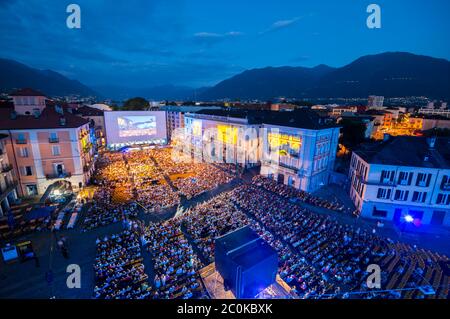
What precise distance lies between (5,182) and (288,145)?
39.8m

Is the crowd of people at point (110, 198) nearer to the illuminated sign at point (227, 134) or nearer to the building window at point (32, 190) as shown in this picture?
the building window at point (32, 190)

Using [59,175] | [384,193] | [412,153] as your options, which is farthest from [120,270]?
[412,153]

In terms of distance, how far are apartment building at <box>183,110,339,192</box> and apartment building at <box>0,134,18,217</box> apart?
3558 centimetres

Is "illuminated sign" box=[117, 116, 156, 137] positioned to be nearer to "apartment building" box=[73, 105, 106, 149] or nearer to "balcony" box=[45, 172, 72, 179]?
"apartment building" box=[73, 105, 106, 149]

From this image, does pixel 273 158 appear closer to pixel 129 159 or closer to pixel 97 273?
pixel 97 273

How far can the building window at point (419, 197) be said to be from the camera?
25.7 metres

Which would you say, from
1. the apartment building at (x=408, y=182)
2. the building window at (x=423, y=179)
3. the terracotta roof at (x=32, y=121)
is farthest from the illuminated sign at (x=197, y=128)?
the building window at (x=423, y=179)

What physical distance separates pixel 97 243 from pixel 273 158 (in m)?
28.5

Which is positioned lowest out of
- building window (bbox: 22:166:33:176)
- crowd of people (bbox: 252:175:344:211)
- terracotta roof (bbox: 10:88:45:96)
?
crowd of people (bbox: 252:175:344:211)

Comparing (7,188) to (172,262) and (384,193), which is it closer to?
(172,262)

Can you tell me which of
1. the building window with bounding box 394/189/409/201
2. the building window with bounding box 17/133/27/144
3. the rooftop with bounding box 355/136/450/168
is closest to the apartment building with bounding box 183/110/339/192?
the rooftop with bounding box 355/136/450/168

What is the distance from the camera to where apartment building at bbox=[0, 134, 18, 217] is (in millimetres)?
26656

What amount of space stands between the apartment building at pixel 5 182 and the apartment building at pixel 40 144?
76 cm
